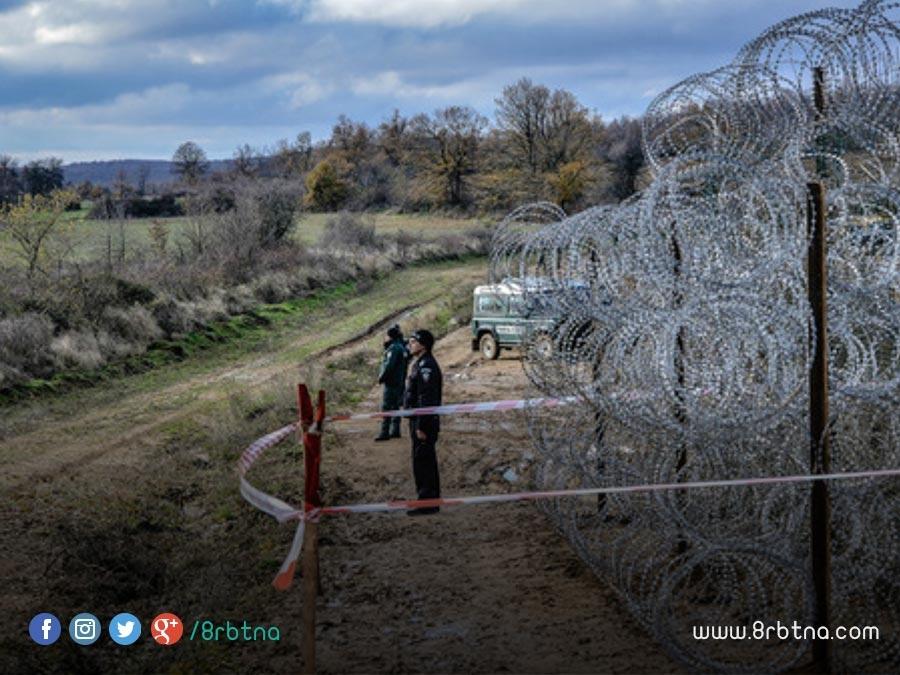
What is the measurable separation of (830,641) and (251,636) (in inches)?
149

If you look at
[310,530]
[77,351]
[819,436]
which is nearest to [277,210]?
[77,351]

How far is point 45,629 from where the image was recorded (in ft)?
22.4

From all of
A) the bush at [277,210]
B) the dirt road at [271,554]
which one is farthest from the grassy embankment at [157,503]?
the bush at [277,210]

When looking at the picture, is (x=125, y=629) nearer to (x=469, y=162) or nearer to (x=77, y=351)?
(x=77, y=351)

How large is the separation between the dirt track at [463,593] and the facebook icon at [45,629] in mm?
1827

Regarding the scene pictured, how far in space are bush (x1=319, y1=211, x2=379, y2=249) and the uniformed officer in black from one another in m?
29.2

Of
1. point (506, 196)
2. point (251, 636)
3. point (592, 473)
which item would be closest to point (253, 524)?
point (251, 636)

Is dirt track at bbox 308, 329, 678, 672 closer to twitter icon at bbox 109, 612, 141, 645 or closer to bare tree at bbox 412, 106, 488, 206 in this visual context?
twitter icon at bbox 109, 612, 141, 645

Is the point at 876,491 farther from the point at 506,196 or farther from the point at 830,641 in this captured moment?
the point at 506,196

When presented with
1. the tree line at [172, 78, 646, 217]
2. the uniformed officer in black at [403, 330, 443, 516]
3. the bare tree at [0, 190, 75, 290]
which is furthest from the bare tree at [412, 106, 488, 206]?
the uniformed officer in black at [403, 330, 443, 516]

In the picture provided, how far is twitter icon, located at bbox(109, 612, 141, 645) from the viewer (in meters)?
6.95

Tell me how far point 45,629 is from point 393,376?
664 centimetres

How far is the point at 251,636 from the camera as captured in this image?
6.85 metres

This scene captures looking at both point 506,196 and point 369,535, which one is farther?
point 506,196
